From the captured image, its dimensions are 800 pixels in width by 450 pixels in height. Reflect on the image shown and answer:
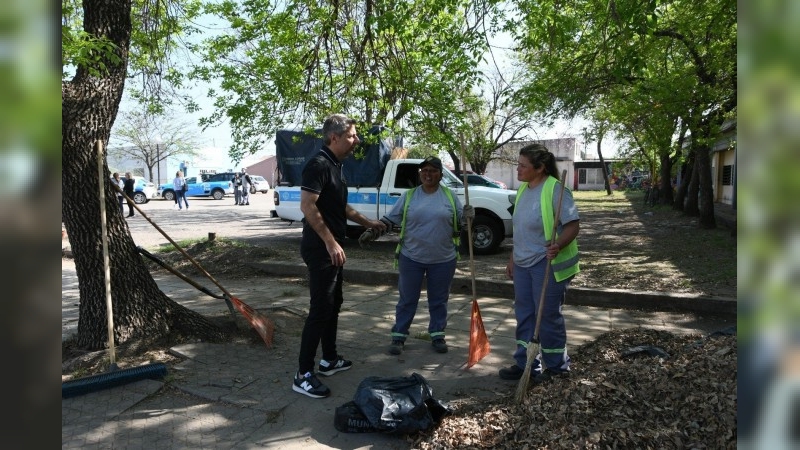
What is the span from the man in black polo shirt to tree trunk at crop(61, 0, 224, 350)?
1553mm

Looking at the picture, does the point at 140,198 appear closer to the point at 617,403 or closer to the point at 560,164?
the point at 617,403

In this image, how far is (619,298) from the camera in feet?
22.0

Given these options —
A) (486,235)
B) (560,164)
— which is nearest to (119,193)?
(486,235)

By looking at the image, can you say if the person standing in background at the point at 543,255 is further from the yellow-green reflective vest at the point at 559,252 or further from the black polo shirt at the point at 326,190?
the black polo shirt at the point at 326,190

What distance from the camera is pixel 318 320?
4012mm

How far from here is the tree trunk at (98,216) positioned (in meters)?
4.30

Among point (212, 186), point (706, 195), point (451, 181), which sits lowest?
point (706, 195)

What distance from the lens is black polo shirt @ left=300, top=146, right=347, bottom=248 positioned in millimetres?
3873

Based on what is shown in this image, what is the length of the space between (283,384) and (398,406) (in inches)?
46.8

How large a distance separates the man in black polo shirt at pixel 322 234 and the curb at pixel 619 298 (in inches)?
147

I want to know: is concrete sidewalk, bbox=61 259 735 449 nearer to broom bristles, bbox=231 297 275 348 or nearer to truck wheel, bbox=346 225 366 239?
broom bristles, bbox=231 297 275 348

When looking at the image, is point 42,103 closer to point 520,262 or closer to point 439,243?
point 520,262

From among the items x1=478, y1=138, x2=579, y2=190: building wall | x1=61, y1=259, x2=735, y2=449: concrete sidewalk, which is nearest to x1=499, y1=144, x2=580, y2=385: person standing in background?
x1=61, y1=259, x2=735, y2=449: concrete sidewalk

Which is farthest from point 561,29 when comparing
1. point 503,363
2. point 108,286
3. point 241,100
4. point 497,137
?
Answer: point 497,137
